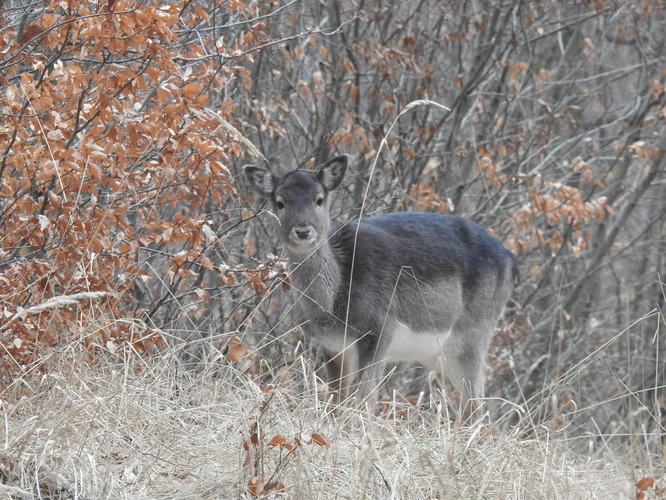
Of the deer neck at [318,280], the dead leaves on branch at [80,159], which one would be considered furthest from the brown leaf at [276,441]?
the deer neck at [318,280]

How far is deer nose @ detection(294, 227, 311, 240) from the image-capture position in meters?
7.55

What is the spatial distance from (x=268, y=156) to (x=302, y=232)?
330 centimetres

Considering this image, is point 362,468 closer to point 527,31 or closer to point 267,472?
point 267,472

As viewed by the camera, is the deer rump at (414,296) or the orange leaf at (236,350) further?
the deer rump at (414,296)

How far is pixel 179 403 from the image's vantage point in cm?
570

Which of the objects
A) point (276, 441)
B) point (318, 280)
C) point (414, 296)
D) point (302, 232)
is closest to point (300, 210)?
point (302, 232)

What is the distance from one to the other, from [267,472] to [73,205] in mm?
2046

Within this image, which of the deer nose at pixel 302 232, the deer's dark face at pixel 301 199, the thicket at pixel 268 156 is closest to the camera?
the thicket at pixel 268 156

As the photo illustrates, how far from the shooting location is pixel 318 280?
7.93m

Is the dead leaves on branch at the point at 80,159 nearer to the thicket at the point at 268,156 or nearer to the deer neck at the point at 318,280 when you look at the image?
the thicket at the point at 268,156

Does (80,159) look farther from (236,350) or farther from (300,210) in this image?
(300,210)

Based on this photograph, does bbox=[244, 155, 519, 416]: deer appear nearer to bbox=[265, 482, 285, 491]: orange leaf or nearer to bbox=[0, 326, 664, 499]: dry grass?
bbox=[0, 326, 664, 499]: dry grass

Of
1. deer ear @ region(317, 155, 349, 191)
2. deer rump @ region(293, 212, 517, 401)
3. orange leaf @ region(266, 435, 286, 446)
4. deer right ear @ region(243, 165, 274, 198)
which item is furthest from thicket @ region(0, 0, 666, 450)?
orange leaf @ region(266, 435, 286, 446)

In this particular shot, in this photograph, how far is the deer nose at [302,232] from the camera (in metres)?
7.55
